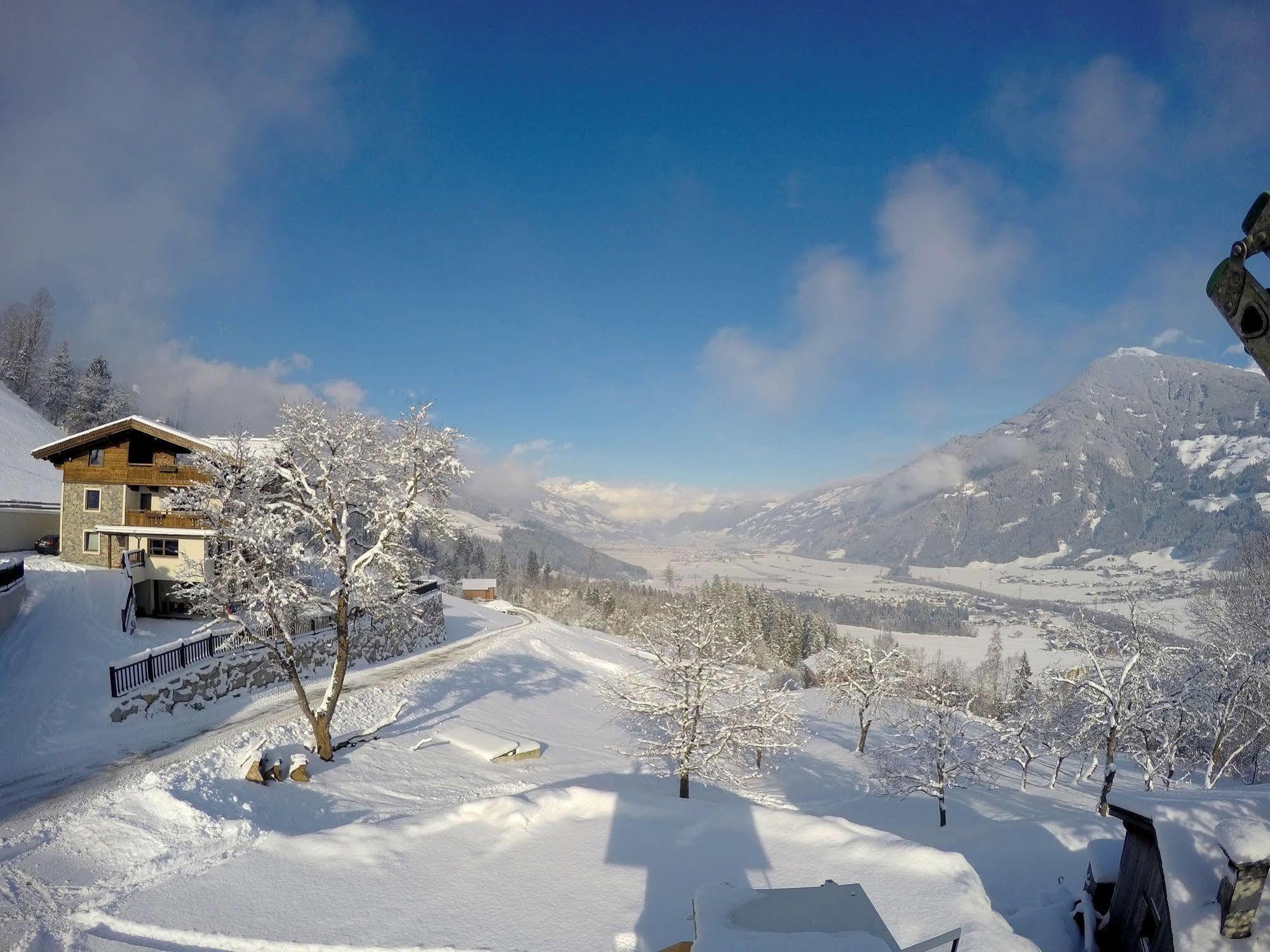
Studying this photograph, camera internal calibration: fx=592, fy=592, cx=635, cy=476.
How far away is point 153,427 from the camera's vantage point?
30234 millimetres

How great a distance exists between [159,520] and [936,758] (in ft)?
123

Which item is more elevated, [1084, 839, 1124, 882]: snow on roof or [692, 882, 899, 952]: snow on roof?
[692, 882, 899, 952]: snow on roof

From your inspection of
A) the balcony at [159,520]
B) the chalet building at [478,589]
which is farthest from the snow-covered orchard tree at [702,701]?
the chalet building at [478,589]

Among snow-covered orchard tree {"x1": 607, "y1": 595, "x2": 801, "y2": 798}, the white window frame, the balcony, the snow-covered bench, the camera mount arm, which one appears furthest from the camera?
the white window frame

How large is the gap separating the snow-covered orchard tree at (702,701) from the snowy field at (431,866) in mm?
5921

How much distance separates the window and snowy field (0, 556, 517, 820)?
1.99 m

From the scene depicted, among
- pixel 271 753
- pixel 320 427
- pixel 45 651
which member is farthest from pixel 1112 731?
pixel 45 651

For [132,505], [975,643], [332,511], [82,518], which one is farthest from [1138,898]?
[975,643]

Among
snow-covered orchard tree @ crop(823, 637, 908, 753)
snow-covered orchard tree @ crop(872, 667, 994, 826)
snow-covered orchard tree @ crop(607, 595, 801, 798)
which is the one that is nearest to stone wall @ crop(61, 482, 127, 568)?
snow-covered orchard tree @ crop(607, 595, 801, 798)

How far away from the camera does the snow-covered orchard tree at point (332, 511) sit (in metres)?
17.1

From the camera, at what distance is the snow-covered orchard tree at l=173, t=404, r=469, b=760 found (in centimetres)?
1709

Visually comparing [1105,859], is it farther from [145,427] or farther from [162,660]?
[145,427]

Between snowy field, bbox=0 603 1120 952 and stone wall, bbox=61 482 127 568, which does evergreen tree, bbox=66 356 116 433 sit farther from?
snowy field, bbox=0 603 1120 952

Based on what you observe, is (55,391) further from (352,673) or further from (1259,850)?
(1259,850)
